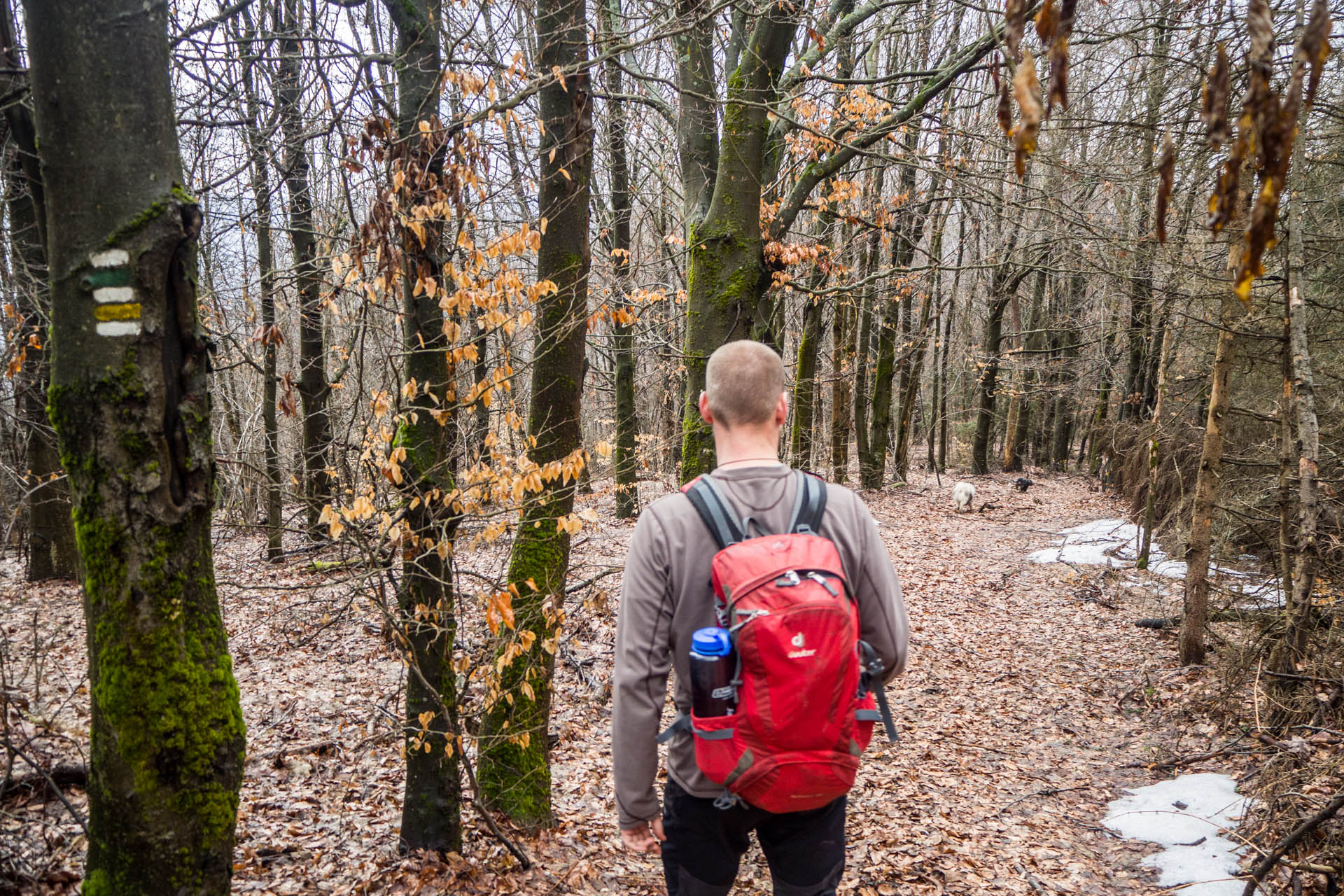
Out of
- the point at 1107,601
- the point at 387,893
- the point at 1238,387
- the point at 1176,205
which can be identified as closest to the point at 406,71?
the point at 387,893

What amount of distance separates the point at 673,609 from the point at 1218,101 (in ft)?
6.05

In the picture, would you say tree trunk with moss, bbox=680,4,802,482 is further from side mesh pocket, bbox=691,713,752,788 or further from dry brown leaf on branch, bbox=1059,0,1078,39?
dry brown leaf on branch, bbox=1059,0,1078,39

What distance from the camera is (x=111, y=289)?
2.36 metres

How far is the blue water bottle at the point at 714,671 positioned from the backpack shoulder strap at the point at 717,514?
30 cm

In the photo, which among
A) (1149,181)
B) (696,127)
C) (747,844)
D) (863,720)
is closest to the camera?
(863,720)

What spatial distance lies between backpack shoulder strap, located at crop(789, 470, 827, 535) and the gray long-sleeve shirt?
0.03 m

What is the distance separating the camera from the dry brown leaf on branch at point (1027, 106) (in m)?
1.15

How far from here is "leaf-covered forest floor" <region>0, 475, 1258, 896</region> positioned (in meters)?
4.34

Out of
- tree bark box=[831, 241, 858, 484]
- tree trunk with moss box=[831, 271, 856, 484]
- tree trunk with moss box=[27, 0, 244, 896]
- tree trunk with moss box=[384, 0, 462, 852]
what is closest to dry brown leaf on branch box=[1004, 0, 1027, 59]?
tree trunk with moss box=[27, 0, 244, 896]

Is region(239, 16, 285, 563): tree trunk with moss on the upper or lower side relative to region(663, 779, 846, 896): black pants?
upper

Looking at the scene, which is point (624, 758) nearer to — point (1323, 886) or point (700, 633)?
point (700, 633)

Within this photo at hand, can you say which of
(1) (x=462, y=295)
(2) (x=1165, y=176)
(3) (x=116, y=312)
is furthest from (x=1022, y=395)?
(3) (x=116, y=312)

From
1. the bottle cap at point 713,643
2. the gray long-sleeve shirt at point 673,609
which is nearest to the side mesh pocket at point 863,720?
the gray long-sleeve shirt at point 673,609

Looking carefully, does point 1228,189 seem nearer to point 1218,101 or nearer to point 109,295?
point 1218,101
